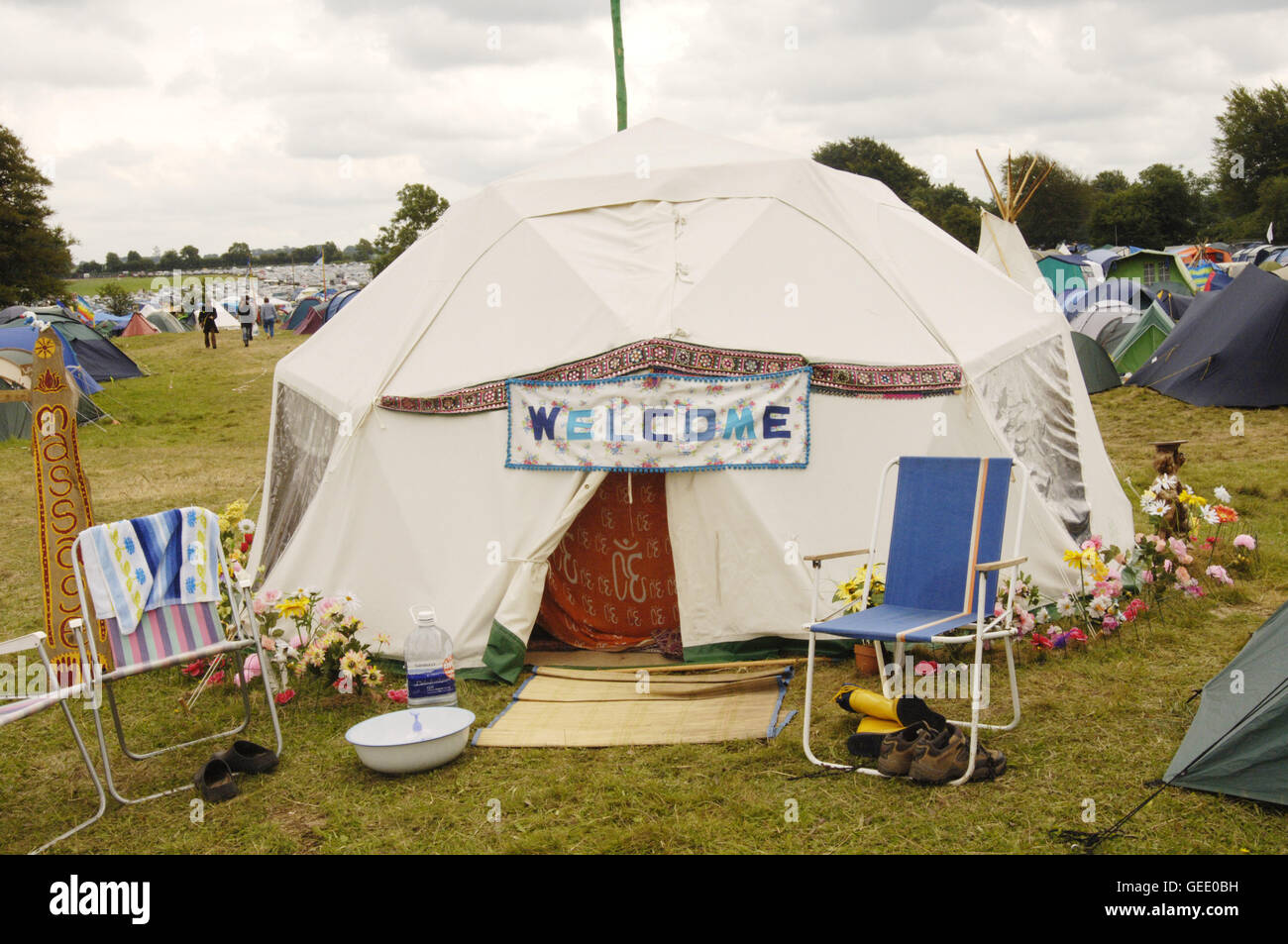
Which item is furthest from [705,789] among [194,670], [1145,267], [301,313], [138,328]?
[138,328]

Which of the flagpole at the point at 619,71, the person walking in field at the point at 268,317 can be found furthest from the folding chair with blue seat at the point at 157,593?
the person walking in field at the point at 268,317

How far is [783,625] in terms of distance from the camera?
639cm

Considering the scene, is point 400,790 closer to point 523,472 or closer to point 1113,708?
point 523,472

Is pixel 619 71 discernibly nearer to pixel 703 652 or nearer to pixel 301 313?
pixel 703 652

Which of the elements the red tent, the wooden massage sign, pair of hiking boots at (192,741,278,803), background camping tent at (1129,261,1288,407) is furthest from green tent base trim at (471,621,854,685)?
the red tent

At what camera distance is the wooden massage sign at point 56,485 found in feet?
19.6

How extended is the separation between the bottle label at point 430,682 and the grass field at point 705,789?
0.28m

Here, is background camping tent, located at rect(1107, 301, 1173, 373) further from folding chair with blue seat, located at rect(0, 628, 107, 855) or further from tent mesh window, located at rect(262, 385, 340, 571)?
folding chair with blue seat, located at rect(0, 628, 107, 855)

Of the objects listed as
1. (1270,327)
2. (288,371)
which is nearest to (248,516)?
(288,371)

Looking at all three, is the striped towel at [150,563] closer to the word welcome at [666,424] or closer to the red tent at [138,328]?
the word welcome at [666,424]

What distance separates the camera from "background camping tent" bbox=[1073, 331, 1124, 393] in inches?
656

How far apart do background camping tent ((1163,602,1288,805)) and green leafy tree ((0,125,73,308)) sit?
114 ft
